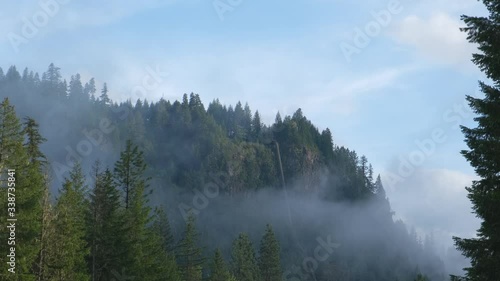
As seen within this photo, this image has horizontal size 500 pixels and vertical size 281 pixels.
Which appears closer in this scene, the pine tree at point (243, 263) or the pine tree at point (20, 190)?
the pine tree at point (20, 190)

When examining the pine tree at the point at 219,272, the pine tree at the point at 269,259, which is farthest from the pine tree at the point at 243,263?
the pine tree at the point at 219,272

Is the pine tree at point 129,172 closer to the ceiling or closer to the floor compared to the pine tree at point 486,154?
closer to the ceiling

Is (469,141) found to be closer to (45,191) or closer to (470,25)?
(470,25)

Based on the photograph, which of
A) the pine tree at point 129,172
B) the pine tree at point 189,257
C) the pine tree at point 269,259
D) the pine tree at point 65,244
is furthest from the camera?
the pine tree at point 269,259

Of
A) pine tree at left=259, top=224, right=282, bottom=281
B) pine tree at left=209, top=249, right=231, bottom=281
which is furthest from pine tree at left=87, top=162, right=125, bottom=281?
pine tree at left=259, top=224, right=282, bottom=281

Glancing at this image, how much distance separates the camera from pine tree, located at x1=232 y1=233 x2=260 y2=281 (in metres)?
94.9

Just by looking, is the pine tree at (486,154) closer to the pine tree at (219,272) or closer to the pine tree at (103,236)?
the pine tree at (103,236)

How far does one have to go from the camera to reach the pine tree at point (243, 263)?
94.9 m

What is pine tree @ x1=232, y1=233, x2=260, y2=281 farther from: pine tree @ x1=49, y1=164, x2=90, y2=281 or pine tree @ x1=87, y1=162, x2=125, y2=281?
pine tree @ x1=49, y1=164, x2=90, y2=281

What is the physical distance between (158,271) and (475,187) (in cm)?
3950

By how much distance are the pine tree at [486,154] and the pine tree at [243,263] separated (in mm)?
78689

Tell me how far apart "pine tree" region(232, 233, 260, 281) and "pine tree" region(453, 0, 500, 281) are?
7869 cm

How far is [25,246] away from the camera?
1203 inches

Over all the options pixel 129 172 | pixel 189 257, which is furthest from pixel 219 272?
pixel 129 172
